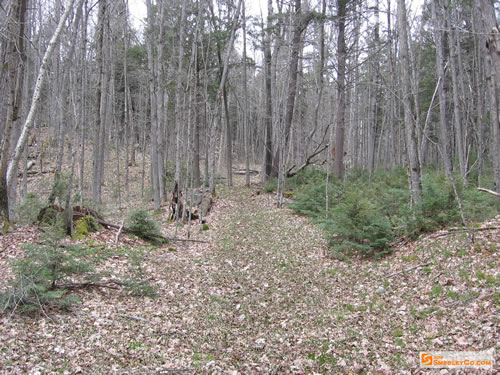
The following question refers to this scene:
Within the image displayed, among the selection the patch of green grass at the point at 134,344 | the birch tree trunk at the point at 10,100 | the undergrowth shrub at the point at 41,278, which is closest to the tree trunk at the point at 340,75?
the birch tree trunk at the point at 10,100

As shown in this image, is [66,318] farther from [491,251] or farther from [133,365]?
[491,251]

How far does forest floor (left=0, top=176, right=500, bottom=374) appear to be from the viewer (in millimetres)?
4121

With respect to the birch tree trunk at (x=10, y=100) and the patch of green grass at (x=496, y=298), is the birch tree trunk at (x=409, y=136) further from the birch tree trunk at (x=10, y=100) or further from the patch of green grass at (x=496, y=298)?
the birch tree trunk at (x=10, y=100)

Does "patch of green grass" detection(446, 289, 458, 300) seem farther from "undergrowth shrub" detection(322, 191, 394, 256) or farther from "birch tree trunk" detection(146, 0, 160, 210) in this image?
"birch tree trunk" detection(146, 0, 160, 210)

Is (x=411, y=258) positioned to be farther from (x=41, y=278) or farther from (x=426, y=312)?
(x=41, y=278)

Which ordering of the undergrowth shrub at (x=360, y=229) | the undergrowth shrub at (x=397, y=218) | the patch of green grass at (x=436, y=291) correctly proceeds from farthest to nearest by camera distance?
the undergrowth shrub at (x=360, y=229)
the undergrowth shrub at (x=397, y=218)
the patch of green grass at (x=436, y=291)

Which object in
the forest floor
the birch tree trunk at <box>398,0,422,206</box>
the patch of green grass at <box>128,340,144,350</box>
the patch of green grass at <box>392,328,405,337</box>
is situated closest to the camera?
the forest floor

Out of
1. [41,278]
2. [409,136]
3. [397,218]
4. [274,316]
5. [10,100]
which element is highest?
[10,100]

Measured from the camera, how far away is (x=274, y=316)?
18.7 ft

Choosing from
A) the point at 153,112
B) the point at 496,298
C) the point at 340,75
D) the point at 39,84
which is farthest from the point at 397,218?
→ the point at 153,112

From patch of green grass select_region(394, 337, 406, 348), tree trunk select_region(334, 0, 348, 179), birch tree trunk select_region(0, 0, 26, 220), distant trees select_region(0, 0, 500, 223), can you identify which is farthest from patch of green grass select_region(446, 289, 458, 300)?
tree trunk select_region(334, 0, 348, 179)

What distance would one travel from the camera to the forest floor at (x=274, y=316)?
4.12 metres

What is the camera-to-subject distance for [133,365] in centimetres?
402

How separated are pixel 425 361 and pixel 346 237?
4.91 metres
